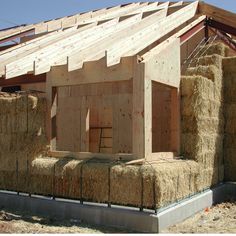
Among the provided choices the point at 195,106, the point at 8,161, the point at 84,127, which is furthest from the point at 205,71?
the point at 8,161

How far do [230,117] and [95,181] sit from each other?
4.22 meters

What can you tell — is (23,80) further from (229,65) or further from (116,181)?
(229,65)

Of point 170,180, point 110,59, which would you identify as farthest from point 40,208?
point 110,59

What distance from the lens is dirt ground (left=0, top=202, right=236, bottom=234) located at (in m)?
6.36

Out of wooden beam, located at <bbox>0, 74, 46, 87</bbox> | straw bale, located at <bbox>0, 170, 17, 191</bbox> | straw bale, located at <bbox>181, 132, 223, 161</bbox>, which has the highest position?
wooden beam, located at <bbox>0, 74, 46, 87</bbox>

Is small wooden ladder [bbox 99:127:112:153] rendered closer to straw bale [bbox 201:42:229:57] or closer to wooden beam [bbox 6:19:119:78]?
wooden beam [bbox 6:19:119:78]

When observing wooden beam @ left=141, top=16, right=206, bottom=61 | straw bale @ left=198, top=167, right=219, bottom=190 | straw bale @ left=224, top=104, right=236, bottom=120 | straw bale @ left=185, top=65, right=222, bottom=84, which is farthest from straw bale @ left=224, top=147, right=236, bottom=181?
wooden beam @ left=141, top=16, right=206, bottom=61

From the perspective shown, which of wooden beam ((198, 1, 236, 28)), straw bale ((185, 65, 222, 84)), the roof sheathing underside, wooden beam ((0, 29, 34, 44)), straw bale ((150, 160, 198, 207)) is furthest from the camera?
wooden beam ((0, 29, 34, 44))

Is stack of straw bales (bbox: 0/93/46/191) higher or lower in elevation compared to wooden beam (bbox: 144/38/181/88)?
lower

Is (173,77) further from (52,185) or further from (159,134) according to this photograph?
(52,185)

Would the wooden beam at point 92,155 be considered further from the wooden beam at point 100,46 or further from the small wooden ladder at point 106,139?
the small wooden ladder at point 106,139

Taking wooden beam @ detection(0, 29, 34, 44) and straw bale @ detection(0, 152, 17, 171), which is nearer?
straw bale @ detection(0, 152, 17, 171)

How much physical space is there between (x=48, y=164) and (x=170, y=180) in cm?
240

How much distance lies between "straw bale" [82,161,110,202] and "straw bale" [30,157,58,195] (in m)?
0.78
